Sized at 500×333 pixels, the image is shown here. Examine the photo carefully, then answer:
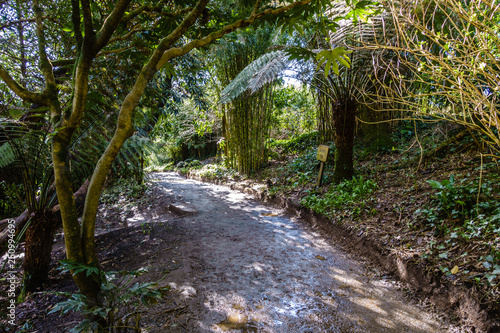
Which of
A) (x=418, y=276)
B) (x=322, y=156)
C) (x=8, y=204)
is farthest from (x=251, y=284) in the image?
(x=8, y=204)

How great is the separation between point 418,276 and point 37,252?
9.92ft

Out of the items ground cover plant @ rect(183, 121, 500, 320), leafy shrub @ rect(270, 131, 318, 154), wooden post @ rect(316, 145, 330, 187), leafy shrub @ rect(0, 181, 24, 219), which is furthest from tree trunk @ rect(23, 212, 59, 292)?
leafy shrub @ rect(270, 131, 318, 154)

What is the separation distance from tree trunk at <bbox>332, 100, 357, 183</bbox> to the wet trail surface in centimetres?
143

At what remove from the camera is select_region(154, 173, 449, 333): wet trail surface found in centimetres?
153

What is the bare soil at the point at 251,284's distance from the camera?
153 centimetres

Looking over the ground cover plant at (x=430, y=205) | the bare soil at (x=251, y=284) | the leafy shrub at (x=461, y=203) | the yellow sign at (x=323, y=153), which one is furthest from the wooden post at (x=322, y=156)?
the leafy shrub at (x=461, y=203)

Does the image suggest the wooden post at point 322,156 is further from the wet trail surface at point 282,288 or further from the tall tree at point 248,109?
the tall tree at point 248,109

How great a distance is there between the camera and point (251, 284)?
6.39 feet

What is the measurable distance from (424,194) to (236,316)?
91.3 inches

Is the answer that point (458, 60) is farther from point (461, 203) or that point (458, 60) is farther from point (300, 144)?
point (300, 144)

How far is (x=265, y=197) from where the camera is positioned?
501 centimetres

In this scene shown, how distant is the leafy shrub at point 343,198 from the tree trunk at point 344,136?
226 millimetres

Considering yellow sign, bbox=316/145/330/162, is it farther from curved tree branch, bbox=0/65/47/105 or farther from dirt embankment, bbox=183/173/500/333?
curved tree branch, bbox=0/65/47/105

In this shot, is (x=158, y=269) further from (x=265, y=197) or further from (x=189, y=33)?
(x=265, y=197)
